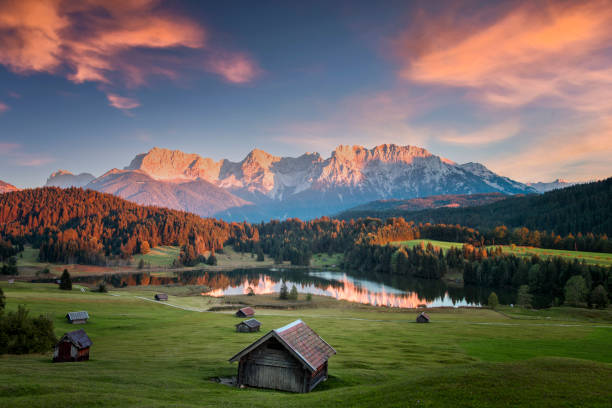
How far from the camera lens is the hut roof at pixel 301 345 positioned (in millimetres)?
24663

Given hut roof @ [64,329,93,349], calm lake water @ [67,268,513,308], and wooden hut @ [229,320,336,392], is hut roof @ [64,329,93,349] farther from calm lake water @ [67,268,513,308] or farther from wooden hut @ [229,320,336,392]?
calm lake water @ [67,268,513,308]

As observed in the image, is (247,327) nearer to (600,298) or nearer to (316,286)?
(600,298)

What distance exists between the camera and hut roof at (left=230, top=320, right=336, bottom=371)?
24.7 metres

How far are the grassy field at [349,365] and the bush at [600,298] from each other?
1124cm

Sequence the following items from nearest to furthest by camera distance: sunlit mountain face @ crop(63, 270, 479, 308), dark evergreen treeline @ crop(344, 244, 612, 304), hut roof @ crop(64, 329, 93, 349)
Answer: hut roof @ crop(64, 329, 93, 349) < dark evergreen treeline @ crop(344, 244, 612, 304) < sunlit mountain face @ crop(63, 270, 479, 308)

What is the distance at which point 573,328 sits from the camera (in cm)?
5506

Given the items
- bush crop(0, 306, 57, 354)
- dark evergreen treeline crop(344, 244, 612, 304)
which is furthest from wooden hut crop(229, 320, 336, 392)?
dark evergreen treeline crop(344, 244, 612, 304)

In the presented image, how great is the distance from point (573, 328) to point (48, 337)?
71.7 metres

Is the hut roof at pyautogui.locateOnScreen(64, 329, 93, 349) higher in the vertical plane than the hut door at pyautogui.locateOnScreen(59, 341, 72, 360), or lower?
higher

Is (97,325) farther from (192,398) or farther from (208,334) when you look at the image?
(192,398)

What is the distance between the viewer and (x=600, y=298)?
82875 mm

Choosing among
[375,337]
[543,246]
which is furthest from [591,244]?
[375,337]

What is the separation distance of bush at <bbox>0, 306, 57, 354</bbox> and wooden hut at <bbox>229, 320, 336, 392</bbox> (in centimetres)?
2502

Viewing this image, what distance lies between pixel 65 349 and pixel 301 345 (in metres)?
23.6
